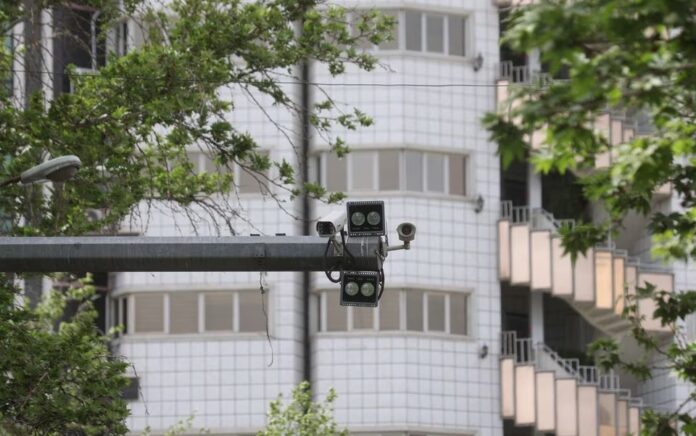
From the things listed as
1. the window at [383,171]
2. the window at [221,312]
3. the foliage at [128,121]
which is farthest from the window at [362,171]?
the foliage at [128,121]

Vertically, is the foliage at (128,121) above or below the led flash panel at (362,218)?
above

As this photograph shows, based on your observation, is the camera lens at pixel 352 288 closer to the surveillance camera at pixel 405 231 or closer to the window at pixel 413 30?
the surveillance camera at pixel 405 231

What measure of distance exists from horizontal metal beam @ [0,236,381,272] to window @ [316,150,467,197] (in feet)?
81.4

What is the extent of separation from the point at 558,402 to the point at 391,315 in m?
3.89

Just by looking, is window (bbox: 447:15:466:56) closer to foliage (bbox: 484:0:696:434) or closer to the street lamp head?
the street lamp head

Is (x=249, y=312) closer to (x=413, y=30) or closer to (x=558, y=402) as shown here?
(x=558, y=402)

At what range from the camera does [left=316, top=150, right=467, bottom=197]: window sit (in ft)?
162

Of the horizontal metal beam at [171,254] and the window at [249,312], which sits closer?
the horizontal metal beam at [171,254]

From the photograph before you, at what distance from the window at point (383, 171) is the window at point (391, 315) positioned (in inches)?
84.3

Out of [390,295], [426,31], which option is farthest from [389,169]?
[426,31]

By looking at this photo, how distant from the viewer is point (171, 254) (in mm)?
24234

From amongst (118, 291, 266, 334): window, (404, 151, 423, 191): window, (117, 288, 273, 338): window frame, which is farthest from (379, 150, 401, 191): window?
(118, 291, 266, 334): window

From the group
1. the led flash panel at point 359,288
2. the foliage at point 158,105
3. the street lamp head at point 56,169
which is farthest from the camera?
the foliage at point 158,105

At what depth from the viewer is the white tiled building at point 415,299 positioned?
48.8 meters
